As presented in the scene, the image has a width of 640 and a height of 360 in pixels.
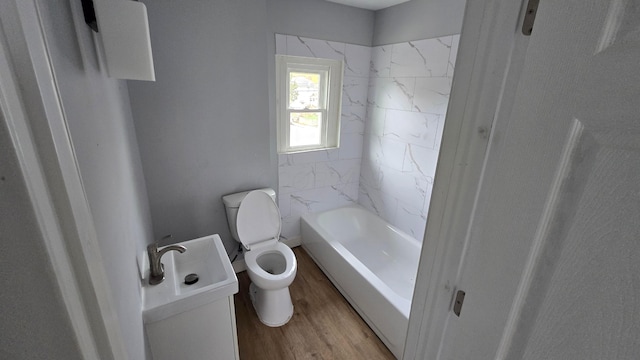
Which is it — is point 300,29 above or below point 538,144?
above

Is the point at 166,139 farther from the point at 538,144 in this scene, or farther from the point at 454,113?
the point at 538,144

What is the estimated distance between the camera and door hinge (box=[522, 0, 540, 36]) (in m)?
0.51

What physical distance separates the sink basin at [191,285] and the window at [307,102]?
4.07 ft

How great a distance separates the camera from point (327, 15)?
7.57 feet

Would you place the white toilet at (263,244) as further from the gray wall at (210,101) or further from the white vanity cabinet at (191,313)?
the white vanity cabinet at (191,313)

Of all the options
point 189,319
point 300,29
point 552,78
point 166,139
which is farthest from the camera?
point 300,29

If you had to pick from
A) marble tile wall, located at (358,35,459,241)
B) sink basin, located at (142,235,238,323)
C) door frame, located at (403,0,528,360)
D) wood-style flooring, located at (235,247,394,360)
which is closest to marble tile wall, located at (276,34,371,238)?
marble tile wall, located at (358,35,459,241)

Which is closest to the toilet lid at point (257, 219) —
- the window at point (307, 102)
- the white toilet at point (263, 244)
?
the white toilet at point (263, 244)

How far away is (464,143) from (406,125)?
1.82m

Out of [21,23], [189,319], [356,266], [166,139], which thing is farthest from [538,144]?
[166,139]

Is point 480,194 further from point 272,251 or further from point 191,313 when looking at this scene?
point 272,251

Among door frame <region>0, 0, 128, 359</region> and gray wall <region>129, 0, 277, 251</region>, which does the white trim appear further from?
gray wall <region>129, 0, 277, 251</region>

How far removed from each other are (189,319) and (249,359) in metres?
0.66

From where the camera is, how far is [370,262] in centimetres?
260
